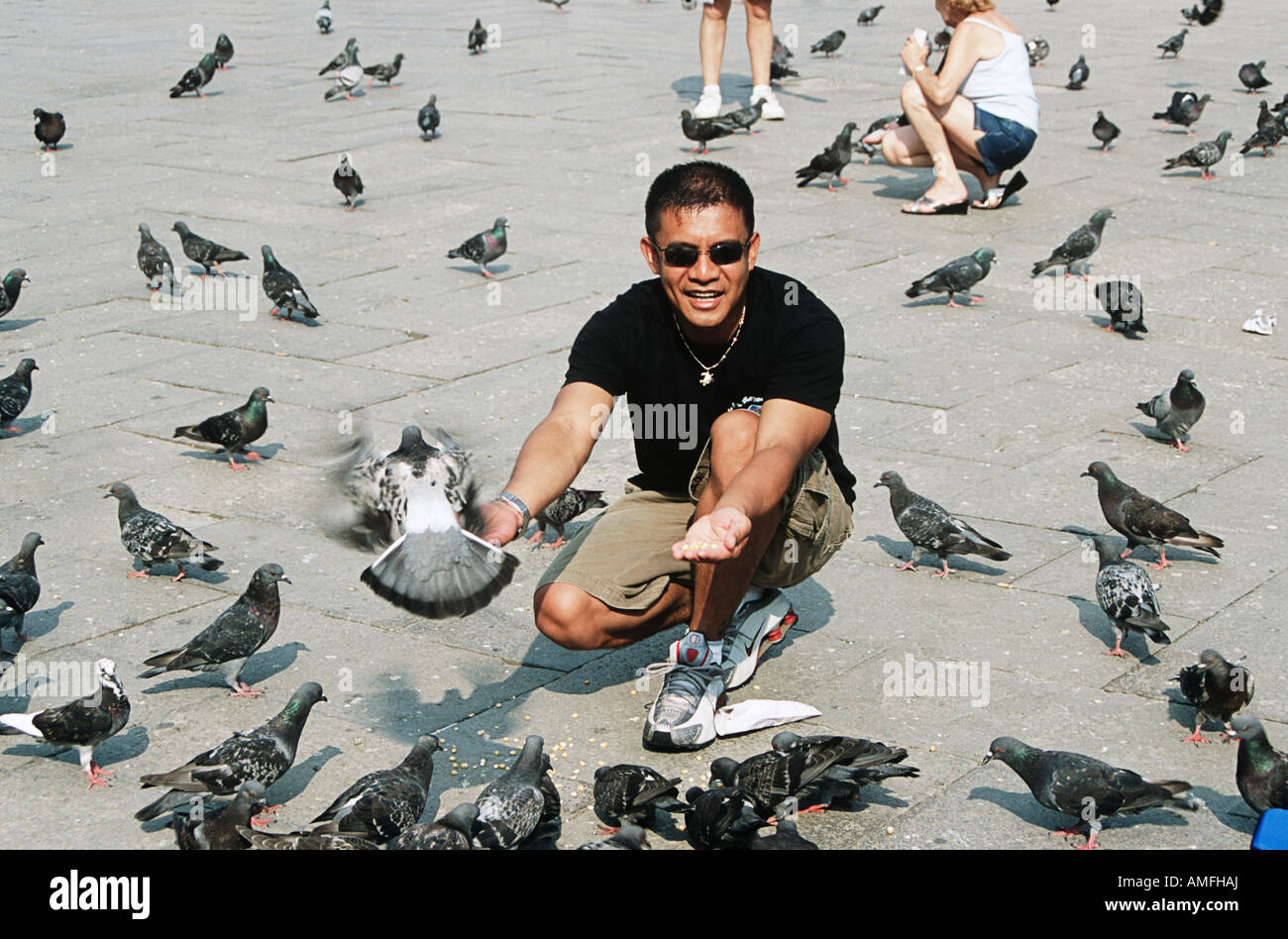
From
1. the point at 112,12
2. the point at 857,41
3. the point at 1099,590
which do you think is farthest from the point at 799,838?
the point at 112,12

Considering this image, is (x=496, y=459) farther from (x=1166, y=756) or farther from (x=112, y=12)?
(x=112, y=12)

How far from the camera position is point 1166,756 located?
158 inches

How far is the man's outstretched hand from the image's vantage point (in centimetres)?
354

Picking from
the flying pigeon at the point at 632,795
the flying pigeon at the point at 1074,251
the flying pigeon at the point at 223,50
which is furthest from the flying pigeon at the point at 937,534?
the flying pigeon at the point at 223,50

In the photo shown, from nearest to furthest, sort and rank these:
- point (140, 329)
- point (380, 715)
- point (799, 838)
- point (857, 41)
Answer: point (799, 838) < point (380, 715) < point (140, 329) < point (857, 41)

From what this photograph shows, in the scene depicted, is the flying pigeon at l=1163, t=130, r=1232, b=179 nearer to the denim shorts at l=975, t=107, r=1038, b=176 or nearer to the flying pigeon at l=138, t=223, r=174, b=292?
the denim shorts at l=975, t=107, r=1038, b=176

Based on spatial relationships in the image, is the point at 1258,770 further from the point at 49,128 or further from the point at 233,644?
the point at 49,128

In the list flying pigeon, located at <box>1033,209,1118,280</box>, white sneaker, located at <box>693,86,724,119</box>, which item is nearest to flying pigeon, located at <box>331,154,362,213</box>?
white sneaker, located at <box>693,86,724,119</box>

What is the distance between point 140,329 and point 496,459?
299cm

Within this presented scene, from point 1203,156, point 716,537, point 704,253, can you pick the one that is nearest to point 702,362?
point 704,253

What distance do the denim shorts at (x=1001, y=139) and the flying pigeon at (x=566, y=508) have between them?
560 centimetres

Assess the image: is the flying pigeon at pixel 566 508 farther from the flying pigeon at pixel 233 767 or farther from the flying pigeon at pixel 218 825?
the flying pigeon at pixel 218 825

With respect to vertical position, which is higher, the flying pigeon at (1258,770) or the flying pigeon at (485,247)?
the flying pigeon at (1258,770)

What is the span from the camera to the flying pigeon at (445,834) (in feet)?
10.9
